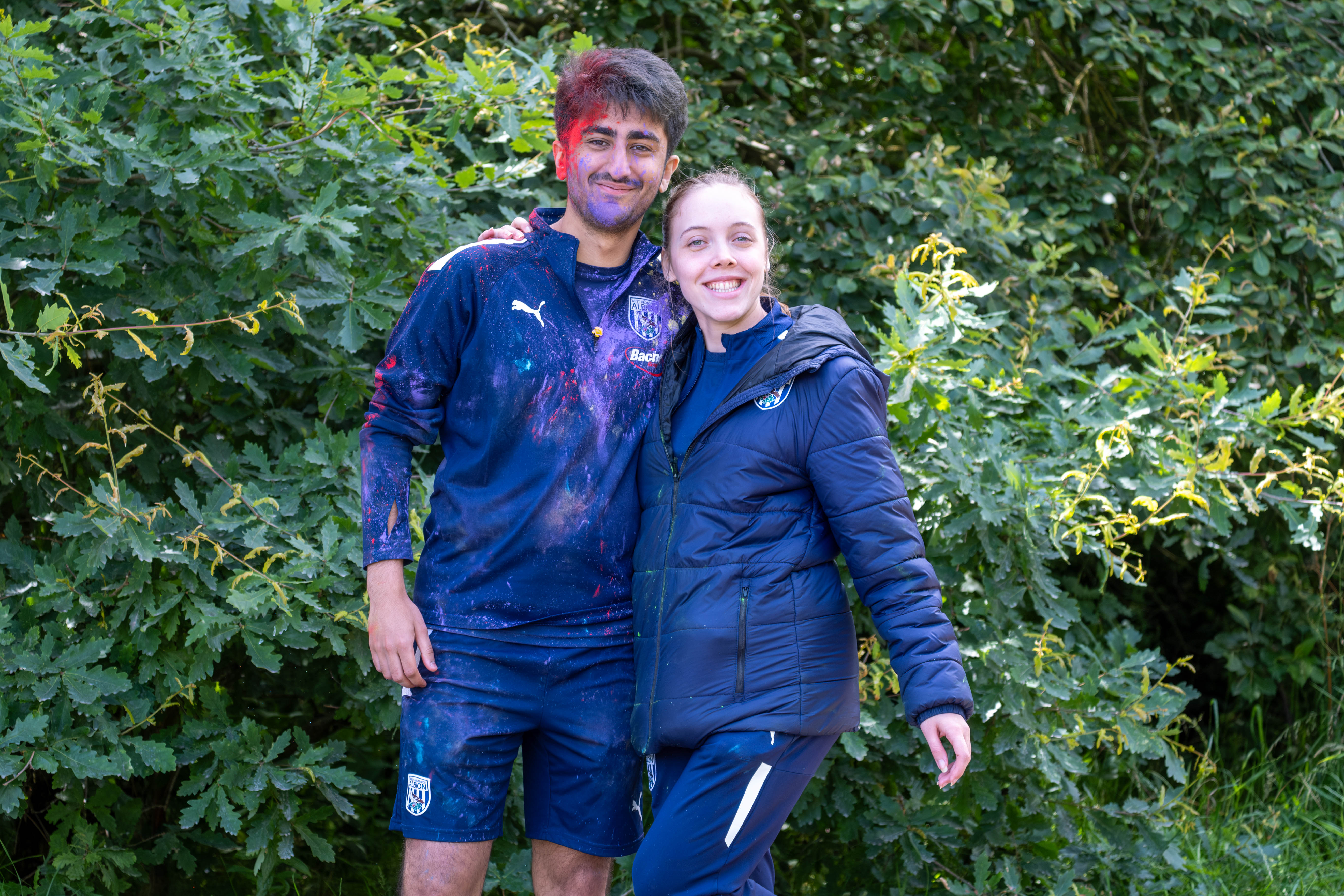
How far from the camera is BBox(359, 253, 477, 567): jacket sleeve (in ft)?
7.65

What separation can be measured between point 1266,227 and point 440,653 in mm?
3537

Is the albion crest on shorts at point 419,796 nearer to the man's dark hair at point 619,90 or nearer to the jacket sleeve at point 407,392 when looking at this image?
the jacket sleeve at point 407,392

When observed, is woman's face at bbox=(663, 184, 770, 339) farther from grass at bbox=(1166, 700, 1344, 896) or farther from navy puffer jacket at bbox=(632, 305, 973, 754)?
grass at bbox=(1166, 700, 1344, 896)

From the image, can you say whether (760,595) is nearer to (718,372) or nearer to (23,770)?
(718,372)

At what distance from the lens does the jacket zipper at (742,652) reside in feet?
6.89

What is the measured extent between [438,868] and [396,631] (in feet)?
1.49

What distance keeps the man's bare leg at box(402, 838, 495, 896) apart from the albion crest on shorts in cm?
6

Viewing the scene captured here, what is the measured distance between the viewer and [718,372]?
7.75 ft

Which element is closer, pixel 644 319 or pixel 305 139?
pixel 644 319

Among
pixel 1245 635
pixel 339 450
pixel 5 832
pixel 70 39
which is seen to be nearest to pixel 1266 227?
pixel 1245 635

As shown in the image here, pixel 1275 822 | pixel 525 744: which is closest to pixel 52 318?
pixel 525 744

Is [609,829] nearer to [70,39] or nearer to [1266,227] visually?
[70,39]

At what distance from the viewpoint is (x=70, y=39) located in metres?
3.54

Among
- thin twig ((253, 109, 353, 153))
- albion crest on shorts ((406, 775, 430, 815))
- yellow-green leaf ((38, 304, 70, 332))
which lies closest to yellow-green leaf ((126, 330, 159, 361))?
yellow-green leaf ((38, 304, 70, 332))
